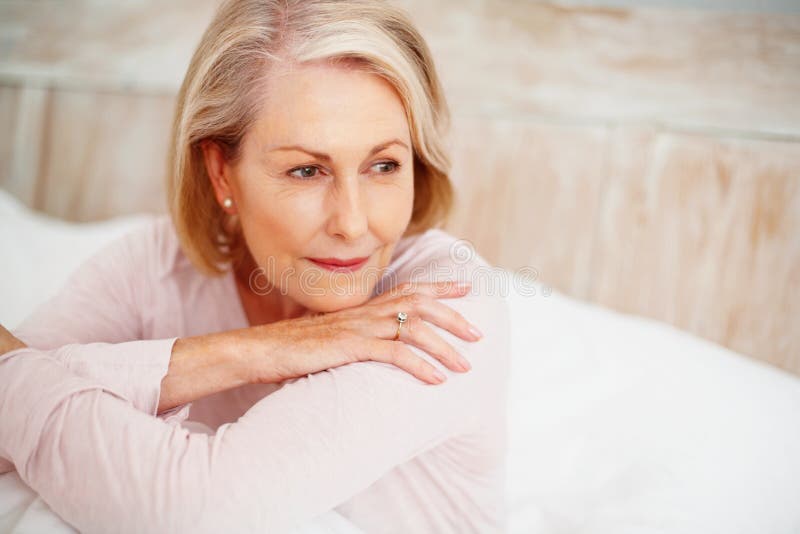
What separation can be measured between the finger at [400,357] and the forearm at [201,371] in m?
0.19

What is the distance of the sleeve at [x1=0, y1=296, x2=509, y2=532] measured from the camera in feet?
2.86

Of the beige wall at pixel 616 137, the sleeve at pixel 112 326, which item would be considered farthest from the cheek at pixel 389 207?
the beige wall at pixel 616 137

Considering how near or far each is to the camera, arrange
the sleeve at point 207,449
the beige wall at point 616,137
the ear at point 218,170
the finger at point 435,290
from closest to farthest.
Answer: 1. the sleeve at point 207,449
2. the finger at point 435,290
3. the ear at point 218,170
4. the beige wall at point 616,137

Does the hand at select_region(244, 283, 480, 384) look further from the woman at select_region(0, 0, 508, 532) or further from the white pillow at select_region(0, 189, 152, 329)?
the white pillow at select_region(0, 189, 152, 329)

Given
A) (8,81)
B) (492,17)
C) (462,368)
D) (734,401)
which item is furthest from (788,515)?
(8,81)

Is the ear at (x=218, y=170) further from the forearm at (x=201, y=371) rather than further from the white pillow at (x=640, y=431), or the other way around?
the white pillow at (x=640, y=431)

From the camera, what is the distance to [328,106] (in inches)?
42.5

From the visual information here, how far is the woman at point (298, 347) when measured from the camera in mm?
894

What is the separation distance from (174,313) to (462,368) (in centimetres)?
69

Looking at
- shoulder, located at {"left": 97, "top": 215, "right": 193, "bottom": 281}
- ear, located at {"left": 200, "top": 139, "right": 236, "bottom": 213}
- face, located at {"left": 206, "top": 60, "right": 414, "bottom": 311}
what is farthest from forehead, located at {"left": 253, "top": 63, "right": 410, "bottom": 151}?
shoulder, located at {"left": 97, "top": 215, "right": 193, "bottom": 281}

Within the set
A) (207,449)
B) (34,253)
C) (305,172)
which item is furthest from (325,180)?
(34,253)

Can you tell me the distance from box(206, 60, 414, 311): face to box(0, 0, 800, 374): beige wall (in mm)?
935

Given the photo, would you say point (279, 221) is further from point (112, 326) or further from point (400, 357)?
point (112, 326)

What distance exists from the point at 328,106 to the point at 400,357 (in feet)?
1.33
